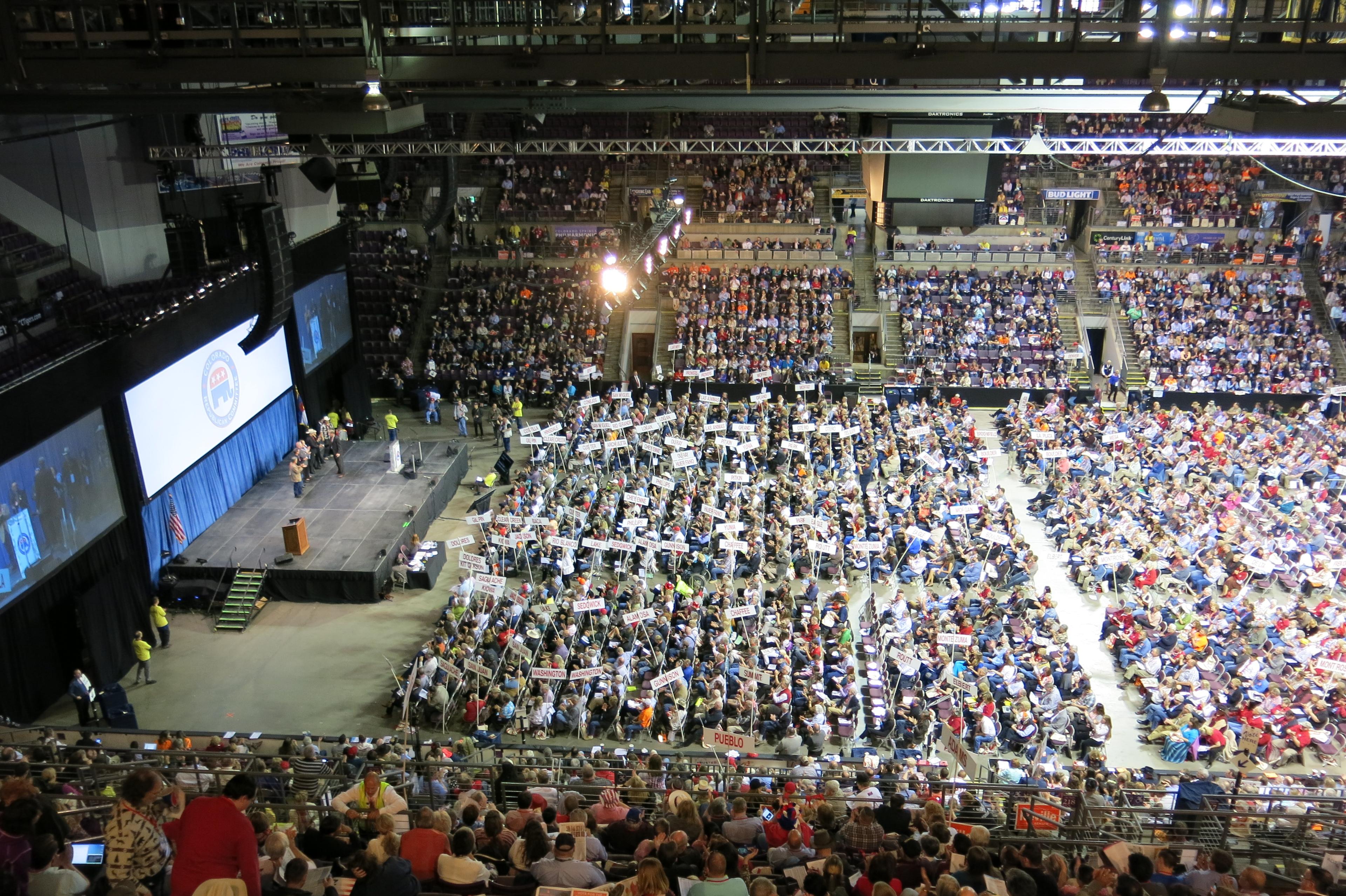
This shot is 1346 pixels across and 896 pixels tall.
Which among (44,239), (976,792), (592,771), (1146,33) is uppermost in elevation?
(1146,33)

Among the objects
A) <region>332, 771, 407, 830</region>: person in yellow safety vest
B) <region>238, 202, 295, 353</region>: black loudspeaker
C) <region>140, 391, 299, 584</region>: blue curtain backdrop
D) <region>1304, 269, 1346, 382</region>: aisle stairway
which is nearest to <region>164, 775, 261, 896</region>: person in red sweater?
<region>332, 771, 407, 830</region>: person in yellow safety vest

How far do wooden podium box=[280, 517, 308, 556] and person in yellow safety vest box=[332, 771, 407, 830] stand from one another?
12383 mm

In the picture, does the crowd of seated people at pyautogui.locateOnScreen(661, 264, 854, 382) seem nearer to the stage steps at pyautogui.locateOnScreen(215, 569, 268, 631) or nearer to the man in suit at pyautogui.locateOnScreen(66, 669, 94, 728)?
the stage steps at pyautogui.locateOnScreen(215, 569, 268, 631)

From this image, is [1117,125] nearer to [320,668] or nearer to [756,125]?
[756,125]

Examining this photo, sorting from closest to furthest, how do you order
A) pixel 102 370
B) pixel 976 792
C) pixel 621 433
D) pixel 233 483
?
pixel 976 792, pixel 102 370, pixel 233 483, pixel 621 433

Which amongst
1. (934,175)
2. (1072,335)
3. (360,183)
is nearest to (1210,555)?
(934,175)

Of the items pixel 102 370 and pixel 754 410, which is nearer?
pixel 102 370

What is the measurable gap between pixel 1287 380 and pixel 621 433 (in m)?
19.8

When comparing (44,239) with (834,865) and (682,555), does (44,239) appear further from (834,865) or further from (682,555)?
(834,865)

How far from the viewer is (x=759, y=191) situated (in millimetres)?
37344

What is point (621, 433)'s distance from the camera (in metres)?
27.0

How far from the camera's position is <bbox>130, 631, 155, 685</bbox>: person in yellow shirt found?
17797mm

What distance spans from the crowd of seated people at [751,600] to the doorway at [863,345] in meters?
7.31

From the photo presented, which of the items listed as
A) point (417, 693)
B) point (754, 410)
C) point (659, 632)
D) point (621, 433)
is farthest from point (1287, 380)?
point (417, 693)
